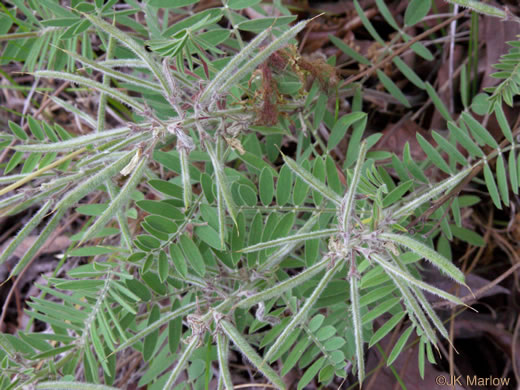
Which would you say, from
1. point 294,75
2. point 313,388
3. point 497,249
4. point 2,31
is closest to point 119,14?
point 2,31

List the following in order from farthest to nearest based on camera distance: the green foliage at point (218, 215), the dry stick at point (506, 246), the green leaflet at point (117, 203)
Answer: the dry stick at point (506, 246), the green foliage at point (218, 215), the green leaflet at point (117, 203)

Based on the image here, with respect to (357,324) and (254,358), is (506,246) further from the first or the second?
(254,358)

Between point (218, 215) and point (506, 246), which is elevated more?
point (218, 215)

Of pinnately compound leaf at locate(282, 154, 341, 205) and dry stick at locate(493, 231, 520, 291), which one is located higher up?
pinnately compound leaf at locate(282, 154, 341, 205)

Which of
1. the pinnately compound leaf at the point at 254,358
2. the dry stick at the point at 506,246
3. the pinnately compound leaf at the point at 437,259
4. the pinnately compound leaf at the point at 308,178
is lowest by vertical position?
the dry stick at the point at 506,246

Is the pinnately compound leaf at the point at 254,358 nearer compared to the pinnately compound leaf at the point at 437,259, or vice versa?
the pinnately compound leaf at the point at 437,259

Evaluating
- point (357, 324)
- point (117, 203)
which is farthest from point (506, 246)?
point (117, 203)

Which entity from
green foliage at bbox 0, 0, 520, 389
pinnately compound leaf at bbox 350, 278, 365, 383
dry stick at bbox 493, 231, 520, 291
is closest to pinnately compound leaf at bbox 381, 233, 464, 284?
green foliage at bbox 0, 0, 520, 389

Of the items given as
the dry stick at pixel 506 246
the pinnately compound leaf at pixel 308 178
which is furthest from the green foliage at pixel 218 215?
the dry stick at pixel 506 246

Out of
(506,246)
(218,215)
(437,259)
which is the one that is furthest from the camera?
(506,246)

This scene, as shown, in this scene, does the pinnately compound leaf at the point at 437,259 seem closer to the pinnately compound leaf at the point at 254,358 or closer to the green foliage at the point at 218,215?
the green foliage at the point at 218,215

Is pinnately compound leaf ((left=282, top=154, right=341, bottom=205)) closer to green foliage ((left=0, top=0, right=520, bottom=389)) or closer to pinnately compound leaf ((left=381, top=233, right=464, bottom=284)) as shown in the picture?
green foliage ((left=0, top=0, right=520, bottom=389))
